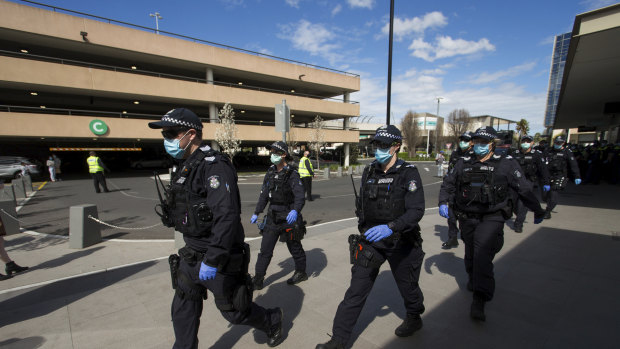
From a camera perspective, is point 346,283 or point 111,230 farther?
point 111,230

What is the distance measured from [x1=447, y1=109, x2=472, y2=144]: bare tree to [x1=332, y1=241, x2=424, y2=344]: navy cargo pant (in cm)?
5790

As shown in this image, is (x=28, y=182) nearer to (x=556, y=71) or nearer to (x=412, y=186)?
(x=412, y=186)

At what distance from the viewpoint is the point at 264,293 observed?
355 centimetres

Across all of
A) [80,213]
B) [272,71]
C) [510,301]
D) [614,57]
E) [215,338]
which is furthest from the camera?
[272,71]

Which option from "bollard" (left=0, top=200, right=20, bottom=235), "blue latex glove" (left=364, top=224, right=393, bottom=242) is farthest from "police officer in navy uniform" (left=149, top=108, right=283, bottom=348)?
"bollard" (left=0, top=200, right=20, bottom=235)

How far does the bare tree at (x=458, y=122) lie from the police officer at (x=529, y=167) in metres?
52.2

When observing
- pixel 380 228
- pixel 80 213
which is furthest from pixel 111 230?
pixel 380 228

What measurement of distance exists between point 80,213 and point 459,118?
202 feet

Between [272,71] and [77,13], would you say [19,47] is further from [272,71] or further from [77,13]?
[272,71]

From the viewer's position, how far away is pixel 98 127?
18297 millimetres

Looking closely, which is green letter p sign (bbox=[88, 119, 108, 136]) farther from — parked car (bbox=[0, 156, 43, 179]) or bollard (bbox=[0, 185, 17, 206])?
bollard (bbox=[0, 185, 17, 206])

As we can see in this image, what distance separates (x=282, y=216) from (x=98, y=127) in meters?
20.9

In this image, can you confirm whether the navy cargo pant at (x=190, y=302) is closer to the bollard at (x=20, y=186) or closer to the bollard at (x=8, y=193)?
the bollard at (x=8, y=193)

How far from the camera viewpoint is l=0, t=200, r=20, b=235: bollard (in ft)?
20.0
